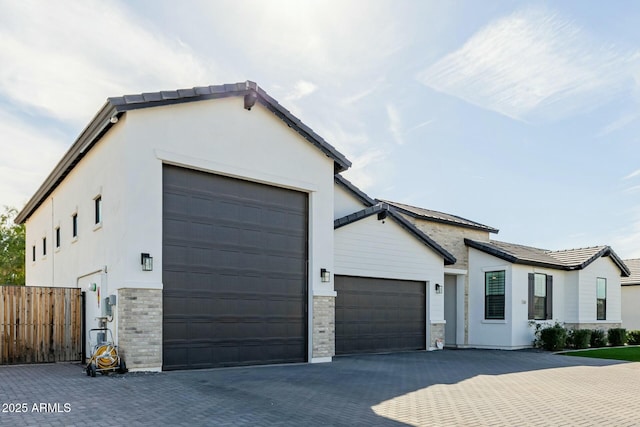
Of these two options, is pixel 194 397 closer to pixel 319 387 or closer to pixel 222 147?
pixel 319 387

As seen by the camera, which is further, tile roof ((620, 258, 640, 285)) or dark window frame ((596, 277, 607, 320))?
tile roof ((620, 258, 640, 285))

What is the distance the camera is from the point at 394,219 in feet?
57.6

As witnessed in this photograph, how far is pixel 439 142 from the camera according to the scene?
1648 centimetres

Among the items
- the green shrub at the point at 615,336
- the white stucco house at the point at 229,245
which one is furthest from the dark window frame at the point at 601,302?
the white stucco house at the point at 229,245

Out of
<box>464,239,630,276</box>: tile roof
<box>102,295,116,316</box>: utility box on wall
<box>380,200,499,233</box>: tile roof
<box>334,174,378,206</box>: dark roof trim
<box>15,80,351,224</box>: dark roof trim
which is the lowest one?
<box>102,295,116,316</box>: utility box on wall

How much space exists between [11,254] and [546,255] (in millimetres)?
32458

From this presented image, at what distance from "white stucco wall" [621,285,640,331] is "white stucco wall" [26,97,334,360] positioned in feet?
81.4

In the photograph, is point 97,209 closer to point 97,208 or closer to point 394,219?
point 97,208

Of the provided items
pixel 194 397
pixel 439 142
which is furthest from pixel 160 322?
pixel 439 142

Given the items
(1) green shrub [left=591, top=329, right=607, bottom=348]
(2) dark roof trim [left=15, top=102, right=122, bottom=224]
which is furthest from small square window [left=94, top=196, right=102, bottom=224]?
(1) green shrub [left=591, top=329, right=607, bottom=348]

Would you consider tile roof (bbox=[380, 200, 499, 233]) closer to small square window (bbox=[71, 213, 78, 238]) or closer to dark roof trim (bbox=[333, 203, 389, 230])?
dark roof trim (bbox=[333, 203, 389, 230])

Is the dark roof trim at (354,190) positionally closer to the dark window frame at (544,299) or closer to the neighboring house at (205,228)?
the neighboring house at (205,228)

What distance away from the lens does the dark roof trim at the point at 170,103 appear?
11094 millimetres

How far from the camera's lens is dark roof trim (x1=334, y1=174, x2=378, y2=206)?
18.3 meters
